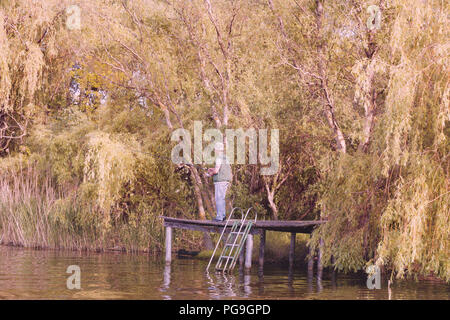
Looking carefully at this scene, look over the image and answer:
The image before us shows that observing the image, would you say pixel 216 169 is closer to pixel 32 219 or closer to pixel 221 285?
pixel 221 285

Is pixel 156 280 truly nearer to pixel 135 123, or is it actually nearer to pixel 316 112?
pixel 316 112

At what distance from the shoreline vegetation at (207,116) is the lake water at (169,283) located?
65 centimetres

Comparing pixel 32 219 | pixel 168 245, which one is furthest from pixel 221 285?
pixel 32 219

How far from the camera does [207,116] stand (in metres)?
18.1

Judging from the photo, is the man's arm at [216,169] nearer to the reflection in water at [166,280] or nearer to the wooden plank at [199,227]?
the wooden plank at [199,227]

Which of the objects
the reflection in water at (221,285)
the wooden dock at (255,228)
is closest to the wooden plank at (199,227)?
the wooden dock at (255,228)

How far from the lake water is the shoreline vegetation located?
65 centimetres

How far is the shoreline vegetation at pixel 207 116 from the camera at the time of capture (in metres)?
12.5

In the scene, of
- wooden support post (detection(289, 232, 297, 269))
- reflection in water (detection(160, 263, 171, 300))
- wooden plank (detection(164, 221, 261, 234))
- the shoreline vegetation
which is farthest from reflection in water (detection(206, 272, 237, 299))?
wooden support post (detection(289, 232, 297, 269))

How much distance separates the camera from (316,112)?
1617cm

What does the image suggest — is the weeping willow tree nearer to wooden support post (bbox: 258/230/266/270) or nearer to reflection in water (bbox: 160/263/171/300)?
reflection in water (bbox: 160/263/171/300)

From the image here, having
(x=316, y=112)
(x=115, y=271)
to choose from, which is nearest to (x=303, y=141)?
(x=316, y=112)

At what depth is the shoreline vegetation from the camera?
1245 centimetres

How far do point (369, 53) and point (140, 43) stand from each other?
6644 mm
